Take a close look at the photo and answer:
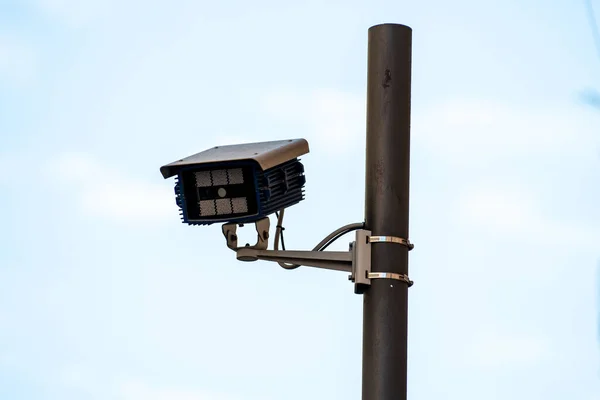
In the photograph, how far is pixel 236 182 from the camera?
591 cm

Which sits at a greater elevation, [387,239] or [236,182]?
[236,182]

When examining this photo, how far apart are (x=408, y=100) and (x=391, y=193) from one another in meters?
0.46

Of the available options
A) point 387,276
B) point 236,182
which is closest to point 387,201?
point 387,276

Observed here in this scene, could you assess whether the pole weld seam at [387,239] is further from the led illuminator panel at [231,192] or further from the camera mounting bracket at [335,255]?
the led illuminator panel at [231,192]

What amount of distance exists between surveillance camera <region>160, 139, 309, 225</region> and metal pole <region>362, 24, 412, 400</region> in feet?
1.67

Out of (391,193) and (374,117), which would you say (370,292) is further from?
(374,117)

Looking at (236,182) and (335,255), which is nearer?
(335,255)

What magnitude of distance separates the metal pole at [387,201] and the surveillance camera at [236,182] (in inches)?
20.1

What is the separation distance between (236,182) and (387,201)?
30.0 inches

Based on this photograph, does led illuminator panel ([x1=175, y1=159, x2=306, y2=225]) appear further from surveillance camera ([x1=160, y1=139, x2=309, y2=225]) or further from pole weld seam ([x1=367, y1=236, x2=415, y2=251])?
pole weld seam ([x1=367, y1=236, x2=415, y2=251])

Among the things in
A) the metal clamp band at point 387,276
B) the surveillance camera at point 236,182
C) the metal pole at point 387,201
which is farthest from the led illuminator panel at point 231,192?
the metal clamp band at point 387,276

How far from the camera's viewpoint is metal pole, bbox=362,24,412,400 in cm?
542

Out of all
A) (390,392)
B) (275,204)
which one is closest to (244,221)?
(275,204)

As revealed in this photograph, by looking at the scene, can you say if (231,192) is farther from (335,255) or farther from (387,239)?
(387,239)
